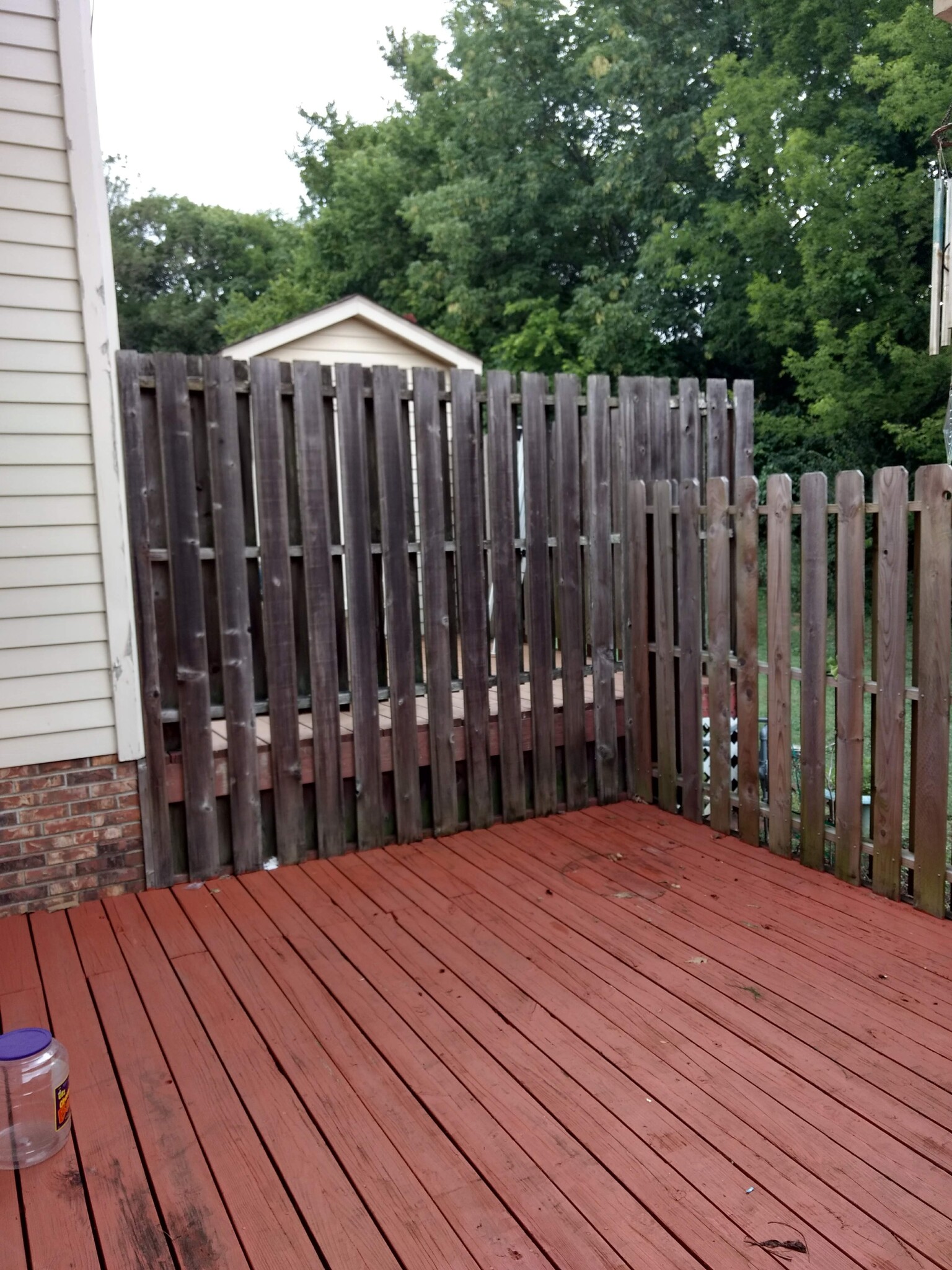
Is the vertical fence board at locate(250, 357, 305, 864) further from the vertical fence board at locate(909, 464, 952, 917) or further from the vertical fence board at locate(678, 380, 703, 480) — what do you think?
the vertical fence board at locate(909, 464, 952, 917)

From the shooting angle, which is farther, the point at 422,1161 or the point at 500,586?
the point at 500,586

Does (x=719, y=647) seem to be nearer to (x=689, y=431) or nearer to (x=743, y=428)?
(x=689, y=431)

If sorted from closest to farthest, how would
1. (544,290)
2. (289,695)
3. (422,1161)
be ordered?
(422,1161)
(289,695)
(544,290)

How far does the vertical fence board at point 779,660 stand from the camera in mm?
3887

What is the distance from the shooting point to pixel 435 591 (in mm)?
4387

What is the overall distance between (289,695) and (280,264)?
2978 centimetres

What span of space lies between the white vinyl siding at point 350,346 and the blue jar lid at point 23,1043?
746cm

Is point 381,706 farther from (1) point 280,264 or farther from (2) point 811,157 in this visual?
(1) point 280,264

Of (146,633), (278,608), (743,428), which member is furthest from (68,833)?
(743,428)

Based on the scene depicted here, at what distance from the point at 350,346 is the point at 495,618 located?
5.41 metres

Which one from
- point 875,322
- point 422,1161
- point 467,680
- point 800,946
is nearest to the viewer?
point 422,1161

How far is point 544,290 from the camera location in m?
18.7

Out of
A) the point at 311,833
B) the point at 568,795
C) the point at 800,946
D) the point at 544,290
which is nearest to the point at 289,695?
the point at 311,833

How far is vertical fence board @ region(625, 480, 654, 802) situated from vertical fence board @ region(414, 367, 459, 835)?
933 millimetres
